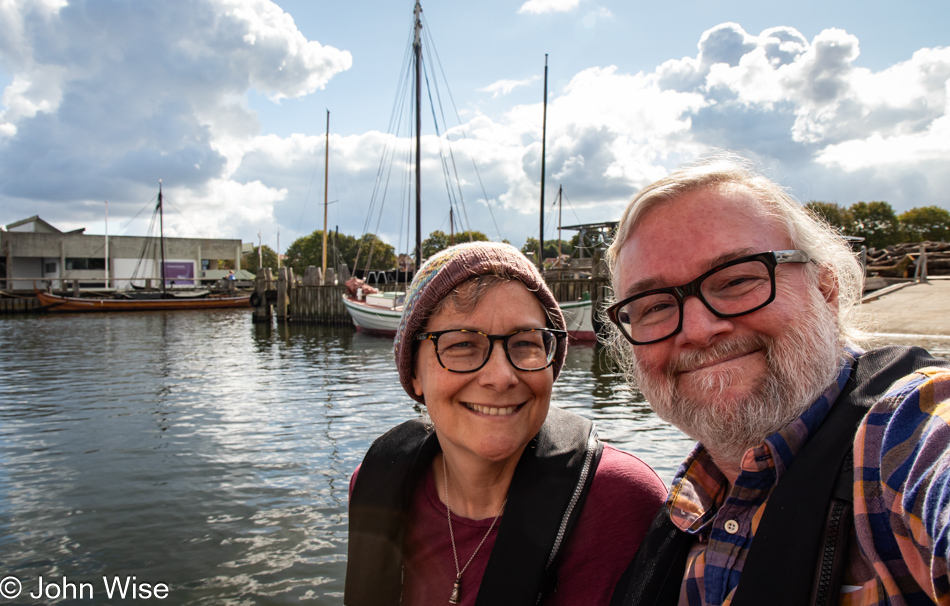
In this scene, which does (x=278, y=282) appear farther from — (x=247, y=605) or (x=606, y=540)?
(x=606, y=540)

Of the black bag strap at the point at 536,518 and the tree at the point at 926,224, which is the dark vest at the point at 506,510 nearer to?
the black bag strap at the point at 536,518

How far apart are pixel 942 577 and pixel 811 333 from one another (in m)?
0.67

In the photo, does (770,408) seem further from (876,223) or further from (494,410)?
(876,223)

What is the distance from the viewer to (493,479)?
1.97 metres

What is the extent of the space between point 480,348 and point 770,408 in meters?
0.89

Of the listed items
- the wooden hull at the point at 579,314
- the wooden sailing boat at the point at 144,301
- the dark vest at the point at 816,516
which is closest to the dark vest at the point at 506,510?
the dark vest at the point at 816,516

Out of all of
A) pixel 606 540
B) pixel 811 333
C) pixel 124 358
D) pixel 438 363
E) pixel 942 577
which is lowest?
pixel 124 358

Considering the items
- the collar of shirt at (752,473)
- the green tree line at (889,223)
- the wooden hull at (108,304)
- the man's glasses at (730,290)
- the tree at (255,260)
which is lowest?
the wooden hull at (108,304)

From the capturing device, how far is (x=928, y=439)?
0.91m

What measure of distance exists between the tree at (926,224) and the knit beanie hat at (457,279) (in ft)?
224

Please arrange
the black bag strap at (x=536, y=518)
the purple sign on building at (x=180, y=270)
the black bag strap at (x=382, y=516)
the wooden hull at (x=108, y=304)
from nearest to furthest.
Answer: the black bag strap at (x=536, y=518)
the black bag strap at (x=382, y=516)
the wooden hull at (x=108, y=304)
the purple sign on building at (x=180, y=270)

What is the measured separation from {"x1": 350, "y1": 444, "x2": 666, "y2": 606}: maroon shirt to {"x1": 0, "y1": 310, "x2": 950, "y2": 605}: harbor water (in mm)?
2444

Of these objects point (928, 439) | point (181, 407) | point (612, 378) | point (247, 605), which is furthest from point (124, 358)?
point (928, 439)

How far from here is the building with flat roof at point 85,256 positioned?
5738 centimetres
